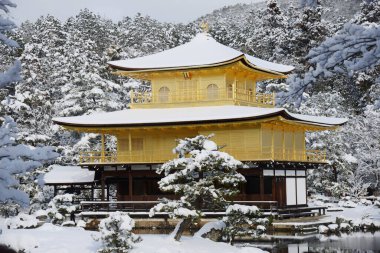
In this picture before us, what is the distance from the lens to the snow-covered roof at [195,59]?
125ft

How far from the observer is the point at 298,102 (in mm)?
7062

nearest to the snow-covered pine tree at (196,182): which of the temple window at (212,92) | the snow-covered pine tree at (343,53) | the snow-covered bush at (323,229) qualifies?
the snow-covered bush at (323,229)

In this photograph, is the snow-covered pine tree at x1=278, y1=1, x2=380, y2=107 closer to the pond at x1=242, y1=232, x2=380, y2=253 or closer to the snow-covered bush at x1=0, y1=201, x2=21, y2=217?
the pond at x1=242, y1=232, x2=380, y2=253

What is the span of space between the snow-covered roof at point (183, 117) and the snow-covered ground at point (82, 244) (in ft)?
36.3

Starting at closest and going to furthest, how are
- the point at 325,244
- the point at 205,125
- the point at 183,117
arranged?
1. the point at 325,244
2. the point at 205,125
3. the point at 183,117

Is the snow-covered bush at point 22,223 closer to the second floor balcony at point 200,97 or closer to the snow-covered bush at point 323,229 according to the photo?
the second floor balcony at point 200,97

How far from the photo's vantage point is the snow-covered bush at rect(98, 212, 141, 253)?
19969mm

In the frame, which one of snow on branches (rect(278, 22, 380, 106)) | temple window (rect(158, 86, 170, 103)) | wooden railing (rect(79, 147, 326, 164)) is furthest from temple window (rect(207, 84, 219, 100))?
snow on branches (rect(278, 22, 380, 106))

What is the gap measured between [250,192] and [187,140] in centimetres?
1116

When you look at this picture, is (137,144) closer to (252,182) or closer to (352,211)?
(252,182)

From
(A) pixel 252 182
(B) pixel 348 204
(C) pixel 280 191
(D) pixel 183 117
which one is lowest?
(B) pixel 348 204

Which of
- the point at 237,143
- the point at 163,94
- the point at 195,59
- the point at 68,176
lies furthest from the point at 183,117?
the point at 68,176

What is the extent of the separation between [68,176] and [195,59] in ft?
34.1

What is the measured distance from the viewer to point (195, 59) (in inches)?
1544
